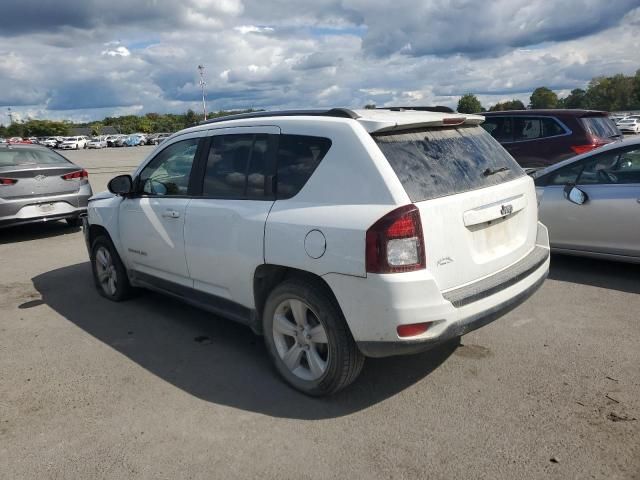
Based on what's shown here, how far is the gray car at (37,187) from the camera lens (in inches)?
332

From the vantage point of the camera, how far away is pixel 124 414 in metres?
3.38

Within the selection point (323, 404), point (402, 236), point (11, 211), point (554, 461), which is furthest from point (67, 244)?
point (554, 461)

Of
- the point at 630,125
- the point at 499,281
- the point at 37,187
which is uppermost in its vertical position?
the point at 37,187

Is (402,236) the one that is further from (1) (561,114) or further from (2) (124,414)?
(1) (561,114)

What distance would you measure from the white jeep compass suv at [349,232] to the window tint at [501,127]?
685 centimetres

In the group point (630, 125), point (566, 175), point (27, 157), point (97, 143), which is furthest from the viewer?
point (97, 143)

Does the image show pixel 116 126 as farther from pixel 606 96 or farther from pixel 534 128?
pixel 534 128

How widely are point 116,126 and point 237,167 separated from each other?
12515 cm

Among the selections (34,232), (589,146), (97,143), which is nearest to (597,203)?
(589,146)

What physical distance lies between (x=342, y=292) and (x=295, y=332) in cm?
59

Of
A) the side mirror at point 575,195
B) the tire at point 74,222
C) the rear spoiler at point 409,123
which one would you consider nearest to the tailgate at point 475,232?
the rear spoiler at point 409,123

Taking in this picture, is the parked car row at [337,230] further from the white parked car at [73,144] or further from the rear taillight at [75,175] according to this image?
Result: the white parked car at [73,144]

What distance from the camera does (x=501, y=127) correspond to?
34.7 ft

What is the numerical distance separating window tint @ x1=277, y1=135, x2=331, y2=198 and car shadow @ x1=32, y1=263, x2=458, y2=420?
132 centimetres
